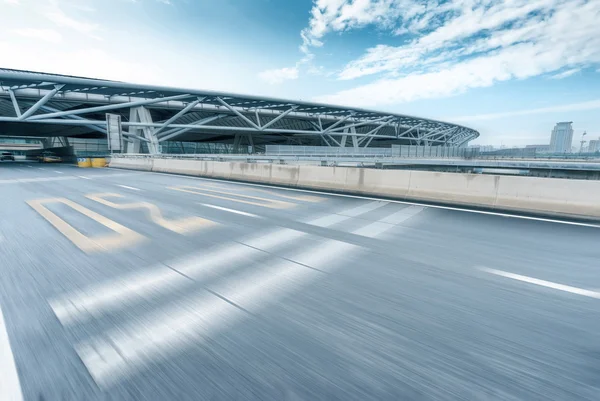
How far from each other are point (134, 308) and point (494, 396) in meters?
3.12

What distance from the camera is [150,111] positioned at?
52.1m

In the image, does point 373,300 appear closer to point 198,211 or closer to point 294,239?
point 294,239

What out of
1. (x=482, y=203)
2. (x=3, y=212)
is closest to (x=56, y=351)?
(x=3, y=212)

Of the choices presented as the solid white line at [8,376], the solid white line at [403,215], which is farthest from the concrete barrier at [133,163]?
the solid white line at [8,376]

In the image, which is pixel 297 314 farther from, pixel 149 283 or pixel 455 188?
pixel 455 188

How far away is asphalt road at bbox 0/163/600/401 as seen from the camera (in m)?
1.94

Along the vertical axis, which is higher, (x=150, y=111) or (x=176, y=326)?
(x=150, y=111)

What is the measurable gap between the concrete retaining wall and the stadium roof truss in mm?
41188

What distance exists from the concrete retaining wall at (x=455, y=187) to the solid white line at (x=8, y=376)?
939 cm

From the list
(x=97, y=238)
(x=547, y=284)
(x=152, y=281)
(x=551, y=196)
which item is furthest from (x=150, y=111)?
(x=547, y=284)

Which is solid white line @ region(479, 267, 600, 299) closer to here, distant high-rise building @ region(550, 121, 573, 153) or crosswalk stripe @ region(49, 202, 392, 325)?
crosswalk stripe @ region(49, 202, 392, 325)

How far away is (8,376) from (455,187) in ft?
31.8

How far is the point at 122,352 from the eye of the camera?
219 cm

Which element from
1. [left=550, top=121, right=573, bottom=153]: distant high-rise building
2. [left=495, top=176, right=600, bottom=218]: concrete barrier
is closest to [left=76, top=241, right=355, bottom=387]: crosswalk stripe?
[left=495, top=176, right=600, bottom=218]: concrete barrier
